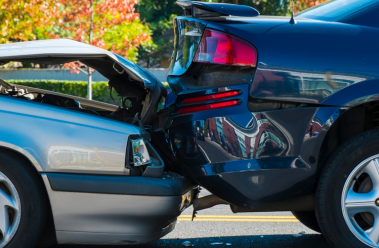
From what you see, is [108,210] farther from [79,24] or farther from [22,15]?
[79,24]

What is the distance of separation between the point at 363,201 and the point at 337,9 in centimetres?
136

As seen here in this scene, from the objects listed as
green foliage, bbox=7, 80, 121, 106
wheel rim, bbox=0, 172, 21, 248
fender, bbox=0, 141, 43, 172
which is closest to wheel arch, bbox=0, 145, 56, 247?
fender, bbox=0, 141, 43, 172

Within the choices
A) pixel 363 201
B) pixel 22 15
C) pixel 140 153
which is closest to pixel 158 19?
pixel 22 15

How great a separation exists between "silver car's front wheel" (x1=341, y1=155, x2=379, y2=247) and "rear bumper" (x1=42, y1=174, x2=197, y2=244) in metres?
1.09

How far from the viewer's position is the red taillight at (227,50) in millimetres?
2760

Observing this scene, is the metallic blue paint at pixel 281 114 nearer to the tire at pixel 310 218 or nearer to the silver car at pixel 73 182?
the silver car at pixel 73 182

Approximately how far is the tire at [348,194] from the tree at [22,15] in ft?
39.6

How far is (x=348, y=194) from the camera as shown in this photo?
2848mm

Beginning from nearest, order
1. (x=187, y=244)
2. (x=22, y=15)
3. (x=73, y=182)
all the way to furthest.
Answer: (x=73, y=182) → (x=187, y=244) → (x=22, y=15)

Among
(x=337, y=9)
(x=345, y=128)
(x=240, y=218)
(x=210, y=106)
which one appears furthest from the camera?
(x=240, y=218)

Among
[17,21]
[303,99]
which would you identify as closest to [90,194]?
[303,99]

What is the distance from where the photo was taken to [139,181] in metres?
2.75

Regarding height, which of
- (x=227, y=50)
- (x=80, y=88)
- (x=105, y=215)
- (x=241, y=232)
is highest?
(x=227, y=50)

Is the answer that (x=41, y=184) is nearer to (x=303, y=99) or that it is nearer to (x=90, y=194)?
(x=90, y=194)
